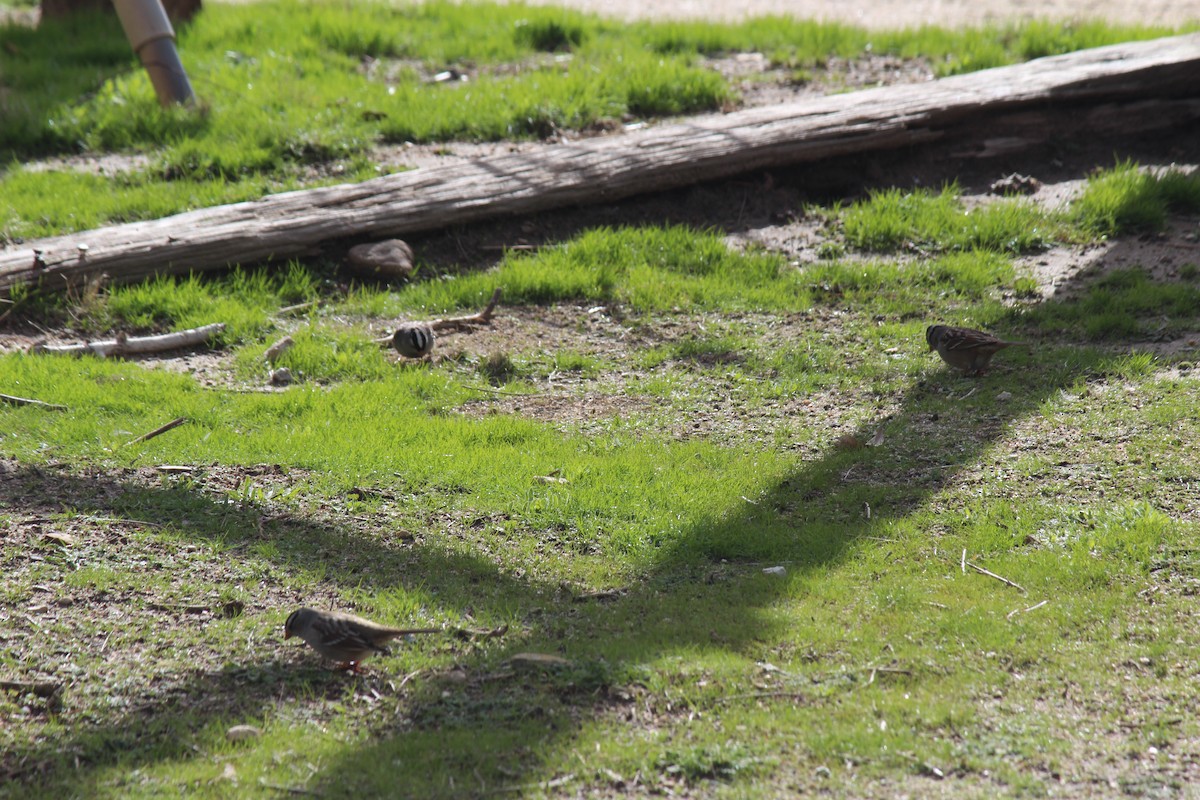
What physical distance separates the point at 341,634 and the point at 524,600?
869 mm

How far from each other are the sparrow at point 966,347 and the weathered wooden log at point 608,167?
296 cm

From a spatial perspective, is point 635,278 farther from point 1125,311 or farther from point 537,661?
point 537,661

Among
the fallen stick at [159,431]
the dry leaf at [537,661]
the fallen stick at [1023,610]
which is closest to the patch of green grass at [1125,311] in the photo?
the fallen stick at [1023,610]

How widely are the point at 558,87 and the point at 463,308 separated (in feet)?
11.0

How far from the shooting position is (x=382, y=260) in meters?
8.17

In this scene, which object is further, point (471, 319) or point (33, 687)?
point (471, 319)

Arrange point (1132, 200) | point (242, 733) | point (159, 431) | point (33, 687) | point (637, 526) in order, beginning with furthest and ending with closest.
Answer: point (1132, 200) < point (159, 431) < point (637, 526) < point (33, 687) < point (242, 733)

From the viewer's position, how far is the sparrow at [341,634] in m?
4.22

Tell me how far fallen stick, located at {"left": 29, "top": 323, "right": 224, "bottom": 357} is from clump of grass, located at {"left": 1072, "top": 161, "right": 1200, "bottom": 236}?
20.4ft

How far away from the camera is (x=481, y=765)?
3768 millimetres

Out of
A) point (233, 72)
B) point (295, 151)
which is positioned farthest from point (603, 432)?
point (233, 72)

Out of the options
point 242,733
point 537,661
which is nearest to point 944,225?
point 537,661

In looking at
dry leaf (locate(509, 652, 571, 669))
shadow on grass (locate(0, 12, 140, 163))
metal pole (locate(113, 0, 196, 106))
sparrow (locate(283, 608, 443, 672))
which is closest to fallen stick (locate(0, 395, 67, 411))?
sparrow (locate(283, 608, 443, 672))

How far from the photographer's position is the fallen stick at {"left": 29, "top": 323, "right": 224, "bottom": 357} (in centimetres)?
715
